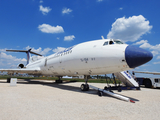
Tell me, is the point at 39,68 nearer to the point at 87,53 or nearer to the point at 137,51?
the point at 87,53

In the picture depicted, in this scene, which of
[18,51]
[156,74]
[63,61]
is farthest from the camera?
[18,51]

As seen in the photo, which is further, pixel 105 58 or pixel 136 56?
pixel 105 58

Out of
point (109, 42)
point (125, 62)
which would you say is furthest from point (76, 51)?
point (125, 62)

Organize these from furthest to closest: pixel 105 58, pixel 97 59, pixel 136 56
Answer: pixel 97 59, pixel 105 58, pixel 136 56

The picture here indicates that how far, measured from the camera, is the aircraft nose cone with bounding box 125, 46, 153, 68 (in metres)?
6.16

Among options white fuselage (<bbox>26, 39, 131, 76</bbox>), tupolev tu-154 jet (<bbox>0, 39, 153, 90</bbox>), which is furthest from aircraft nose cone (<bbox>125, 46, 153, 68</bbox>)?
white fuselage (<bbox>26, 39, 131, 76</bbox>)

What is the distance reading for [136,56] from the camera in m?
6.18

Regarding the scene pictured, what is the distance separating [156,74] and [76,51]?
35.7 ft

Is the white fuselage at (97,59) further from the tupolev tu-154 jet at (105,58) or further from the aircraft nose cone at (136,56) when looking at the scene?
the aircraft nose cone at (136,56)

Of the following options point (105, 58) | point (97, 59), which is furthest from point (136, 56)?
point (97, 59)

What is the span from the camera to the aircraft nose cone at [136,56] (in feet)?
20.2

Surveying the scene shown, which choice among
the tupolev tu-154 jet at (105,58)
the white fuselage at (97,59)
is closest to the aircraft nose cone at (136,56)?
the tupolev tu-154 jet at (105,58)

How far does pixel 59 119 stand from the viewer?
3.36 metres

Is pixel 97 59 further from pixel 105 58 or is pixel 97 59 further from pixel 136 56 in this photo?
pixel 136 56
